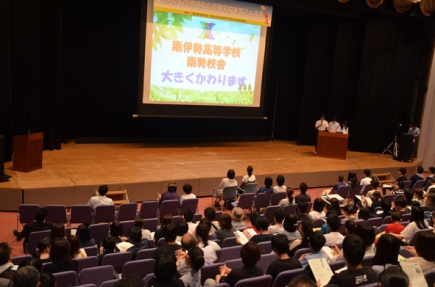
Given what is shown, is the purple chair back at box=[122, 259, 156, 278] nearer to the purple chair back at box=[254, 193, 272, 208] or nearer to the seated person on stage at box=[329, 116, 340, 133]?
the purple chair back at box=[254, 193, 272, 208]

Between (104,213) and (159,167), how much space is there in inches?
144

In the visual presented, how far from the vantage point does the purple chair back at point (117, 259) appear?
4570 millimetres

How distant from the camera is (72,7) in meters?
11.9

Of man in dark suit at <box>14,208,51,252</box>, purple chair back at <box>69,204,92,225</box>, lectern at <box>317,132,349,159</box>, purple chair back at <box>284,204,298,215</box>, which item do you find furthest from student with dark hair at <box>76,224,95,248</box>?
lectern at <box>317,132,349,159</box>

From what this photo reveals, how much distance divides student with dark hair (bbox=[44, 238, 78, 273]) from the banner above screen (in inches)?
337

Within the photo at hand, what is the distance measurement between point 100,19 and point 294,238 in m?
9.21

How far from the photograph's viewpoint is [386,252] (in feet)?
12.4

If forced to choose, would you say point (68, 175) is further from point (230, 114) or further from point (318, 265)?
point (318, 265)

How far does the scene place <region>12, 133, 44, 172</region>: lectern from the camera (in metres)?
8.80

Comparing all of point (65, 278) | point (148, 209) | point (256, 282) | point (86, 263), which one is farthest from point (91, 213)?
point (256, 282)

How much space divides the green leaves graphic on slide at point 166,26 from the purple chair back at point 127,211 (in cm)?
579

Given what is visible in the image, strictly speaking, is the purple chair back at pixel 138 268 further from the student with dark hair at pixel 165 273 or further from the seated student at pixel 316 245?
the seated student at pixel 316 245

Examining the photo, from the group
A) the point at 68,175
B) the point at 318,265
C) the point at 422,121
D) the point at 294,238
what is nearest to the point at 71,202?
the point at 68,175

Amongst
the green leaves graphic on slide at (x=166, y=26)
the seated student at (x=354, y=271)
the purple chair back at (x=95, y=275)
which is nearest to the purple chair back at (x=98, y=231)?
the purple chair back at (x=95, y=275)
